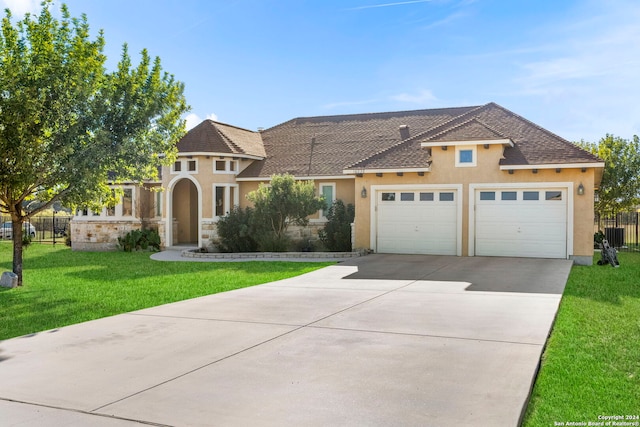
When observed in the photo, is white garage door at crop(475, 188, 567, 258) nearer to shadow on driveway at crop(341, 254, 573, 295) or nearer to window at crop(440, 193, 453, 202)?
shadow on driveway at crop(341, 254, 573, 295)

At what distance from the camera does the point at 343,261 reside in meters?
18.1

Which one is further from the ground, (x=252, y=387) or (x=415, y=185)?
(x=415, y=185)

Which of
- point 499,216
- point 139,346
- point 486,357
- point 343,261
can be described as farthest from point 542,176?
point 139,346

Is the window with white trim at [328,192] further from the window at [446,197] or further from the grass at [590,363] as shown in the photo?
the grass at [590,363]

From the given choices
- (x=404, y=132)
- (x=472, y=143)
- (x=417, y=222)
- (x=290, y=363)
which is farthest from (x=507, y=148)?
(x=290, y=363)

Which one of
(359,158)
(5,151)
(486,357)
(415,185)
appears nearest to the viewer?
(486,357)

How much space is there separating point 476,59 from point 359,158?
8.14 m

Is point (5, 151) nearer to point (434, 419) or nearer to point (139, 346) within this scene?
point (139, 346)

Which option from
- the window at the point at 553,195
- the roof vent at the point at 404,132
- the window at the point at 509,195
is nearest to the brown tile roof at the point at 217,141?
the roof vent at the point at 404,132

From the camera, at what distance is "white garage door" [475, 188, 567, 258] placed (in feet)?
59.9

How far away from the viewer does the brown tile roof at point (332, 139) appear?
2452cm

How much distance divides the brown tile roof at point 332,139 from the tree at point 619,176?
7.01 metres

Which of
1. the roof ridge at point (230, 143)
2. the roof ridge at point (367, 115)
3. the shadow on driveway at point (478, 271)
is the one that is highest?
the roof ridge at point (367, 115)

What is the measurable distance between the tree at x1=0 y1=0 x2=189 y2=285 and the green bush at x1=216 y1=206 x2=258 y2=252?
794 centimetres
